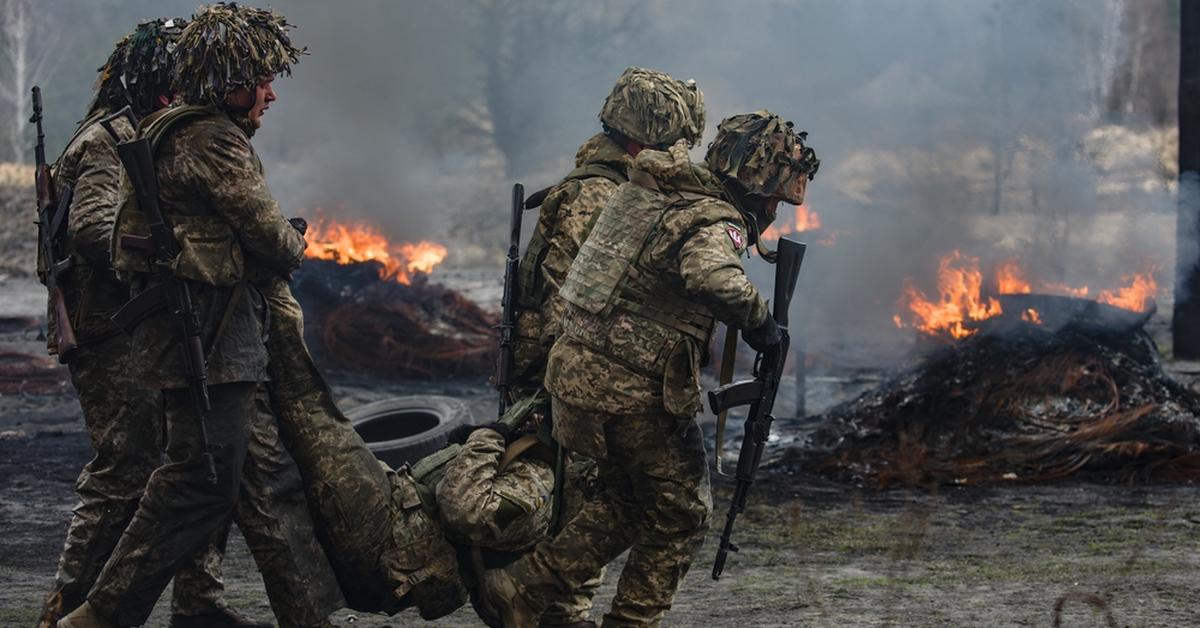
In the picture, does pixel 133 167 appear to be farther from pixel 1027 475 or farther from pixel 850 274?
pixel 850 274

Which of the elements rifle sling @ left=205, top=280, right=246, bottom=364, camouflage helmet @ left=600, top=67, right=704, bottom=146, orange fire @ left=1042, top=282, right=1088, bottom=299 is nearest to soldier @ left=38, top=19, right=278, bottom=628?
rifle sling @ left=205, top=280, right=246, bottom=364

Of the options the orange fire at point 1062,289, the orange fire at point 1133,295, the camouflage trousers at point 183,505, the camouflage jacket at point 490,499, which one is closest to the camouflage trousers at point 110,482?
the camouflage trousers at point 183,505

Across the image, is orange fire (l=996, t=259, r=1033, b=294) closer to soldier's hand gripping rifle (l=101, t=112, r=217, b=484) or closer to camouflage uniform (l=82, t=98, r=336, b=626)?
camouflage uniform (l=82, t=98, r=336, b=626)

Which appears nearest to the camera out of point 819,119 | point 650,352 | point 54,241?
point 650,352

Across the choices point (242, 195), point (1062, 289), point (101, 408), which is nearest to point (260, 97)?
point (242, 195)

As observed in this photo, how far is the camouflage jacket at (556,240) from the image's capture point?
5.40 meters

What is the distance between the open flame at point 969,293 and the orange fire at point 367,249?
16.5 feet

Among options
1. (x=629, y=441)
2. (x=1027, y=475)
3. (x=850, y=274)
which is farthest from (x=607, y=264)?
(x=850, y=274)

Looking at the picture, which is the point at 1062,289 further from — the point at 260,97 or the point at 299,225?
the point at 260,97

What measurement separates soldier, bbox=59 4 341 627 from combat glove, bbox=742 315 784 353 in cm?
150

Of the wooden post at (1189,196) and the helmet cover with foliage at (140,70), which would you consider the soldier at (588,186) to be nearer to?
the helmet cover with foliage at (140,70)

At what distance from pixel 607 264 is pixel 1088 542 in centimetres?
332

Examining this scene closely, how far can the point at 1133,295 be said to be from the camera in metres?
11.1

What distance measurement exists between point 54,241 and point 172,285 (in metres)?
0.96
